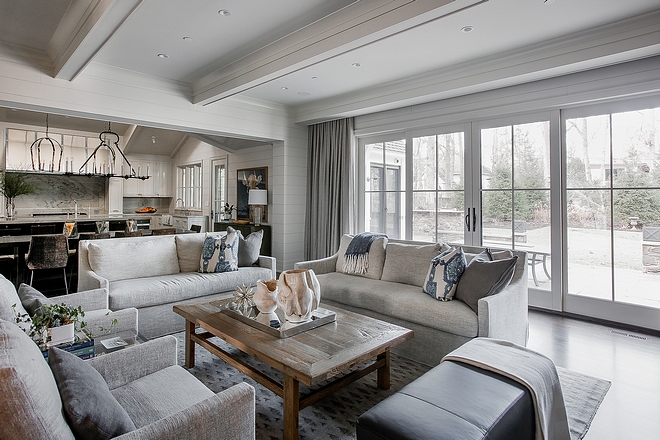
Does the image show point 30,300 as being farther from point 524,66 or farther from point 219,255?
point 524,66

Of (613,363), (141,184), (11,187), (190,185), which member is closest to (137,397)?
(613,363)

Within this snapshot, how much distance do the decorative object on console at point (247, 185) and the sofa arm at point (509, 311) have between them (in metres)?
4.61

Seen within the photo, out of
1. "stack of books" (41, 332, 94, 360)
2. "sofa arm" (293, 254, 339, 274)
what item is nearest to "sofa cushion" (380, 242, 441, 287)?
"sofa arm" (293, 254, 339, 274)

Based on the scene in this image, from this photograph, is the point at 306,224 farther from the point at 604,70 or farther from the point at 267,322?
the point at 604,70

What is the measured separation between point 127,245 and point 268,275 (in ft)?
5.10

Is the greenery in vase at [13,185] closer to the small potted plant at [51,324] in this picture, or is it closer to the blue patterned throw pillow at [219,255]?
the blue patterned throw pillow at [219,255]

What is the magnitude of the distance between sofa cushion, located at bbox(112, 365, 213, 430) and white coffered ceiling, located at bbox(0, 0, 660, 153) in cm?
245

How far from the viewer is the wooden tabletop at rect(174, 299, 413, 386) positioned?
189 centimetres

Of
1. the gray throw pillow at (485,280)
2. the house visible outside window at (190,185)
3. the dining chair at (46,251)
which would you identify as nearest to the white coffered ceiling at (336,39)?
the dining chair at (46,251)

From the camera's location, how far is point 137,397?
1.63 metres

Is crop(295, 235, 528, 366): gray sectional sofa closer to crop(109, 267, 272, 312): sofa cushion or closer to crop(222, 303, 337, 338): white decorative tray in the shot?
crop(222, 303, 337, 338): white decorative tray

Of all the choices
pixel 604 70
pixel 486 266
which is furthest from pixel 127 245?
pixel 604 70

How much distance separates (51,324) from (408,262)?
279 cm

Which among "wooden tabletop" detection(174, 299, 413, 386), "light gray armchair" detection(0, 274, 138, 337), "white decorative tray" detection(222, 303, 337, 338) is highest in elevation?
"light gray armchair" detection(0, 274, 138, 337)
